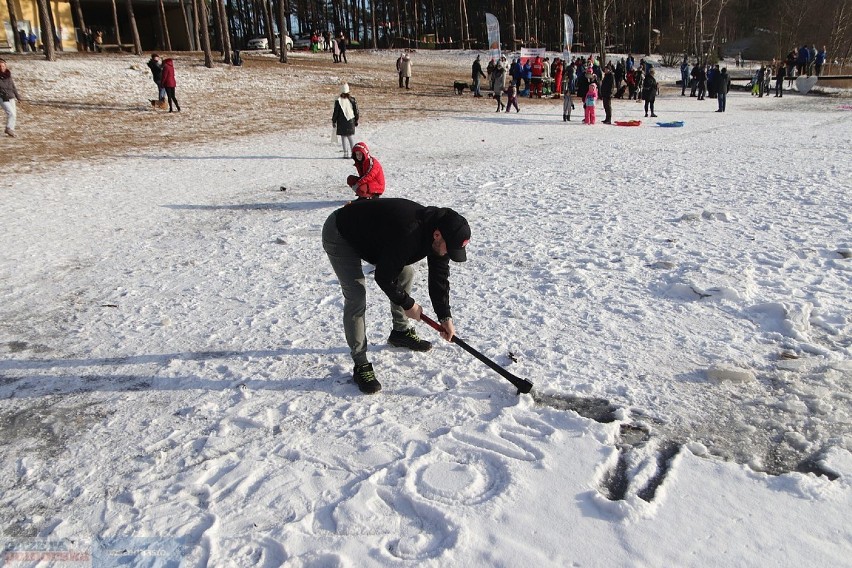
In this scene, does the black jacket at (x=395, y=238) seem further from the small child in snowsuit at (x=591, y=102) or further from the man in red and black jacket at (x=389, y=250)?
the small child in snowsuit at (x=591, y=102)

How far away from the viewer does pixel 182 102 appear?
20.7 m

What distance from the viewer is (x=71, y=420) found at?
4.00m

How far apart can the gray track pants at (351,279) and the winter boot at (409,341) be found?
56 cm

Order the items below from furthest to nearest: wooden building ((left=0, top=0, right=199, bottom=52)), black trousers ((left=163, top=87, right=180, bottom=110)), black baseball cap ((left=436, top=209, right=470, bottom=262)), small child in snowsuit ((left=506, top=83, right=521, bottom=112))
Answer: wooden building ((left=0, top=0, right=199, bottom=52)) → small child in snowsuit ((left=506, top=83, right=521, bottom=112)) → black trousers ((left=163, top=87, right=180, bottom=110)) → black baseball cap ((left=436, top=209, right=470, bottom=262))

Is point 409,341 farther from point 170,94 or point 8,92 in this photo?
point 170,94

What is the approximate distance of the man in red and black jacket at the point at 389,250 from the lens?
3.60 m

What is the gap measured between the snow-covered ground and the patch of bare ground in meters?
7.48

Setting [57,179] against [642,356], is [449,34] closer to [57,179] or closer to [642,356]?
[57,179]

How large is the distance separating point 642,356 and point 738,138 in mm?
12694

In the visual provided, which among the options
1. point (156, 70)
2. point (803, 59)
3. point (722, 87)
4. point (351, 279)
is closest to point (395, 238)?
point (351, 279)

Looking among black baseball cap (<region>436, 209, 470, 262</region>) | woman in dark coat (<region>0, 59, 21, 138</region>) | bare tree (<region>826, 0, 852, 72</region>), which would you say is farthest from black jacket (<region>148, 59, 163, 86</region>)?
bare tree (<region>826, 0, 852, 72</region>)

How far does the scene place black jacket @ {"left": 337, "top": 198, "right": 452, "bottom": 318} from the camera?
361cm

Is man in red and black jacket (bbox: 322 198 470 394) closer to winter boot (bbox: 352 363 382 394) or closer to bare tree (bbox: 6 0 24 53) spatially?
winter boot (bbox: 352 363 382 394)

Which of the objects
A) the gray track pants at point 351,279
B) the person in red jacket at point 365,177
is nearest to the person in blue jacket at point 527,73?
the person in red jacket at point 365,177
